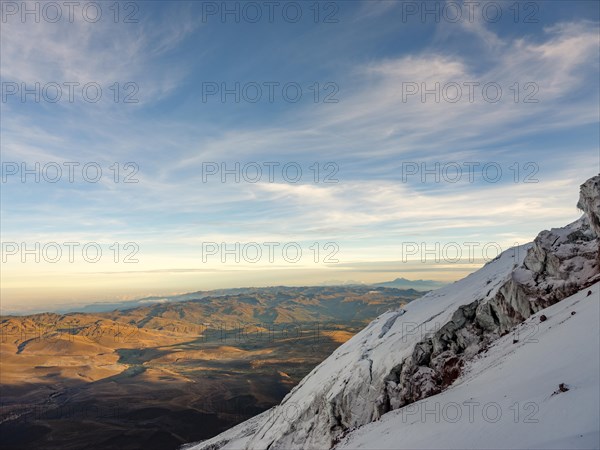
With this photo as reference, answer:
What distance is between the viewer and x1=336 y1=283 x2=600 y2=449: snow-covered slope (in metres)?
10.3

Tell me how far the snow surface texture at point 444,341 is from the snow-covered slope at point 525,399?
205 cm

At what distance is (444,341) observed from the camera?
84.0 feet

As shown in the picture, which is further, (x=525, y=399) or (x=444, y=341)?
(x=444, y=341)

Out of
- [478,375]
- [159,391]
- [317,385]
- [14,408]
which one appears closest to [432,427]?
[478,375]

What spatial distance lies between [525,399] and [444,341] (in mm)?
13214

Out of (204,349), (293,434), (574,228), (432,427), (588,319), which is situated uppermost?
(574,228)

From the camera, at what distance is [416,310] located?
123 ft

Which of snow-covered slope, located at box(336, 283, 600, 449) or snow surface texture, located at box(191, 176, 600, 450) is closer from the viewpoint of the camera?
snow-covered slope, located at box(336, 283, 600, 449)

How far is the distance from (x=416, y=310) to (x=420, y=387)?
1480 centimetres

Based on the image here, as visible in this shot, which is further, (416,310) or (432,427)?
(416,310)

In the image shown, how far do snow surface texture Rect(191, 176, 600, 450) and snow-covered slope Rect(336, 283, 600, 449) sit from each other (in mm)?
2047

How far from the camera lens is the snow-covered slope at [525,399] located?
33.8ft

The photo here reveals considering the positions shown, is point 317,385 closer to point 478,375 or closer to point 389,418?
point 389,418

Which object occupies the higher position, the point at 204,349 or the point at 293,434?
the point at 293,434
